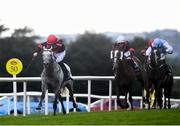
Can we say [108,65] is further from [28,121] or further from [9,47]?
[28,121]

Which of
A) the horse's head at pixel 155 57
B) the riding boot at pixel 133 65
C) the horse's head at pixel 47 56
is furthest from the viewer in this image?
the riding boot at pixel 133 65

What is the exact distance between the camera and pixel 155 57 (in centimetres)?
1549

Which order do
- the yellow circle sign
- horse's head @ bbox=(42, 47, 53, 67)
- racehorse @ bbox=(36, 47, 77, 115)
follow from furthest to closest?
the yellow circle sign, racehorse @ bbox=(36, 47, 77, 115), horse's head @ bbox=(42, 47, 53, 67)

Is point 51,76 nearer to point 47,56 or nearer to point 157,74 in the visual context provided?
point 47,56

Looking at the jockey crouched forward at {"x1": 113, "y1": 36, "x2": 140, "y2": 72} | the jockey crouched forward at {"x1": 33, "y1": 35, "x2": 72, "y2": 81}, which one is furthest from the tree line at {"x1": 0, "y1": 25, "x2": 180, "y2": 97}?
the jockey crouched forward at {"x1": 33, "y1": 35, "x2": 72, "y2": 81}

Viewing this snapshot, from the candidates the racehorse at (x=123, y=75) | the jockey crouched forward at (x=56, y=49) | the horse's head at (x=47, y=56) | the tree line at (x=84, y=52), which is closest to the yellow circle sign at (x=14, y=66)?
the jockey crouched forward at (x=56, y=49)

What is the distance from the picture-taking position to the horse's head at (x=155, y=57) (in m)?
15.4

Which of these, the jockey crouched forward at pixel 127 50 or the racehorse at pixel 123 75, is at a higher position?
the jockey crouched forward at pixel 127 50

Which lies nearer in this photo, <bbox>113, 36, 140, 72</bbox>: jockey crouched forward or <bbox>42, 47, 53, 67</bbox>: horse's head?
<bbox>42, 47, 53, 67</bbox>: horse's head

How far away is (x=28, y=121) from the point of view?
41.0ft

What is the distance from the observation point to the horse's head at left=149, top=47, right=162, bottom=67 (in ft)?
50.6

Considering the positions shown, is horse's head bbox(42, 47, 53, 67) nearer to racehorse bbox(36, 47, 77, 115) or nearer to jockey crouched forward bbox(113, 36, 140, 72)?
racehorse bbox(36, 47, 77, 115)

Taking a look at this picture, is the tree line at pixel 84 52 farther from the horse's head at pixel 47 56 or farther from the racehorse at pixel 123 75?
the horse's head at pixel 47 56

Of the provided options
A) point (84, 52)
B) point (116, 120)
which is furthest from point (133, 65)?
point (84, 52)
